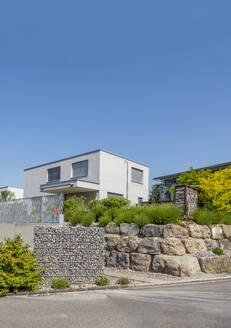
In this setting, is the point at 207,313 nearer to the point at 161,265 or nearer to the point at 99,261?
the point at 99,261

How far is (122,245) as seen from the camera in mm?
14445

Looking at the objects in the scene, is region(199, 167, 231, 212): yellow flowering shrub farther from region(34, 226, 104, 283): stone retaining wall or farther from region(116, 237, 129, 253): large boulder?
region(34, 226, 104, 283): stone retaining wall

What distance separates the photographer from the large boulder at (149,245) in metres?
13.2

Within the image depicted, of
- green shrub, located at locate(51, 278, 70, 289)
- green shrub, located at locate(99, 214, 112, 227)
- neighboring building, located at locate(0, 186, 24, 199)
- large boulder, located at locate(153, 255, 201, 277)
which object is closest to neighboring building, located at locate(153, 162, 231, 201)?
green shrub, located at locate(99, 214, 112, 227)

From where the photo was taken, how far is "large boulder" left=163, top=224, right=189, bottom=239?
44.4 feet

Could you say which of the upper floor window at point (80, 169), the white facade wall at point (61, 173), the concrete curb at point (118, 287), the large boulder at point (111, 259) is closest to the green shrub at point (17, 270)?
the concrete curb at point (118, 287)

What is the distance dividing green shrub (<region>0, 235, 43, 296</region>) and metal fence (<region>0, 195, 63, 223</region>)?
4.38 meters

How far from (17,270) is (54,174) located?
99.7 ft

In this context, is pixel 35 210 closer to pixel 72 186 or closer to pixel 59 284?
pixel 59 284

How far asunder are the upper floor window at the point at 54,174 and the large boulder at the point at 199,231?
26474 millimetres

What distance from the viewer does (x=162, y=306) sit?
759cm

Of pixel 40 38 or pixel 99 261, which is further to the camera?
pixel 40 38

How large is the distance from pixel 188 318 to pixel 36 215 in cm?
1050

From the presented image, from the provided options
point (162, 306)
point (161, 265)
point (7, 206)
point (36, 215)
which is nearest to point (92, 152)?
point (7, 206)
